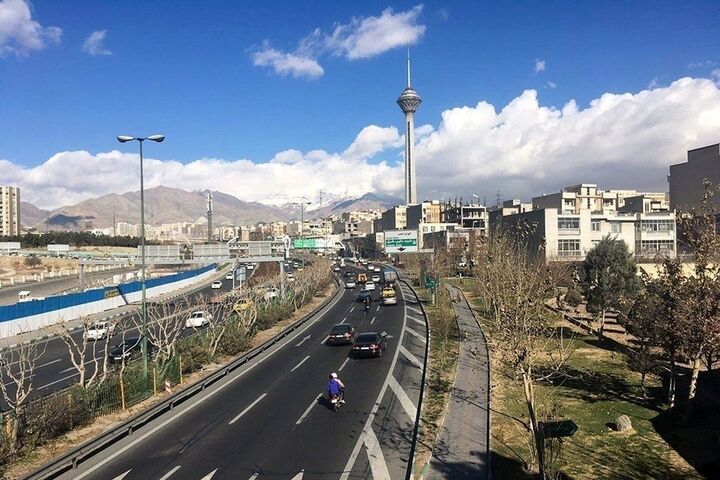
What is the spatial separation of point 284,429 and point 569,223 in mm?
63509

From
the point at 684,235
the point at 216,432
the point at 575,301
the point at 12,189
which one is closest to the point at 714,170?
the point at 575,301

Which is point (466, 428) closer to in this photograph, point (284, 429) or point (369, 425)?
point (369, 425)

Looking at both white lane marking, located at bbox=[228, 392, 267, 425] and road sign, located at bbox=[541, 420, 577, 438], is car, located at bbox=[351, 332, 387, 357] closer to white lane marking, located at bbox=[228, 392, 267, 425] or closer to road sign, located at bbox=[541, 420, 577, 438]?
white lane marking, located at bbox=[228, 392, 267, 425]

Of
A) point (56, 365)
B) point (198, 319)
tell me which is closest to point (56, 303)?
point (198, 319)

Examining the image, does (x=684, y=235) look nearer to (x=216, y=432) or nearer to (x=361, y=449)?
(x=361, y=449)

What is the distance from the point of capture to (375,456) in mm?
13883

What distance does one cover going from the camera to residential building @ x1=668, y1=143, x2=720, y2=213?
250 feet

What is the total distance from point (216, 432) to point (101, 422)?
4104 millimetres

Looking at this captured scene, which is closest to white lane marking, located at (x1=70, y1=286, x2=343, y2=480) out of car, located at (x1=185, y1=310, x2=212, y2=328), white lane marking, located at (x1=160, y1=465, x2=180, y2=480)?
white lane marking, located at (x1=160, y1=465, x2=180, y2=480)

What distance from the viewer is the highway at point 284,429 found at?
522 inches

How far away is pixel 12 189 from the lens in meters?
193

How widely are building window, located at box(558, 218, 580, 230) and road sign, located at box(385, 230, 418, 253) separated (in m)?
19.7

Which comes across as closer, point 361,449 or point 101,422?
point 361,449

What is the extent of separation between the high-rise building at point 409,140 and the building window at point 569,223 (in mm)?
118424
